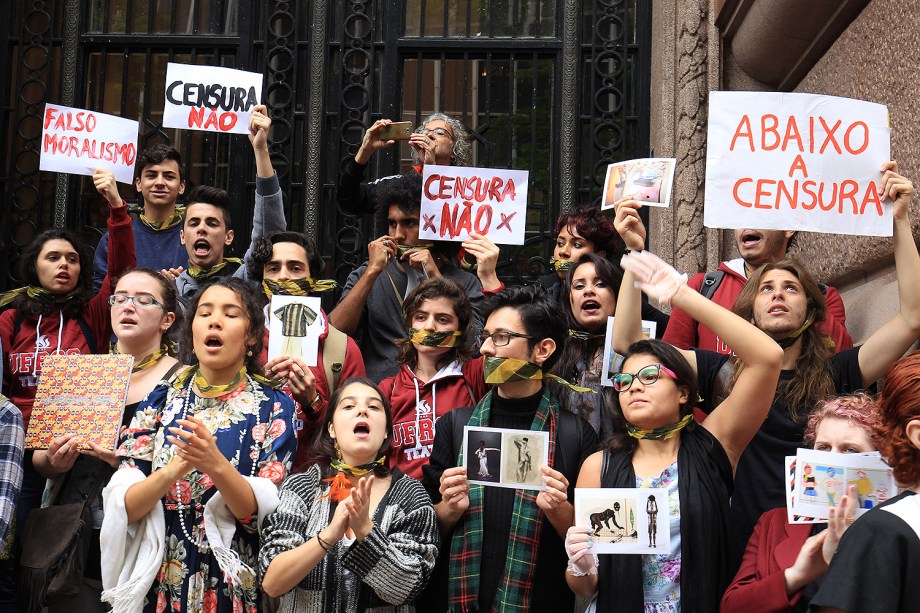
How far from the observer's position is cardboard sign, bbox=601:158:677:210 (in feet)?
17.1

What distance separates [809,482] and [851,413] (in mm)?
385

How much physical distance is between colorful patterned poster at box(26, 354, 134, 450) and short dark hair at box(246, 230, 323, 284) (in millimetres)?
1090

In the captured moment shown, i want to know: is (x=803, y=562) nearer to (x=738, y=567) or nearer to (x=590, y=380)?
(x=738, y=567)

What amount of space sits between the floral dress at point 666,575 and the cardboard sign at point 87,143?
4.04 meters

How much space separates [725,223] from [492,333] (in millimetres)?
1088

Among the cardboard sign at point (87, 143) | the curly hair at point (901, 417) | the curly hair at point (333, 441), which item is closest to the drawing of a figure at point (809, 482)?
the curly hair at point (901, 417)

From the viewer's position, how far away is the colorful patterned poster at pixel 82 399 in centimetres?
496

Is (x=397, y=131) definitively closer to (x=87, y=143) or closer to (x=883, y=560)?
(x=87, y=143)

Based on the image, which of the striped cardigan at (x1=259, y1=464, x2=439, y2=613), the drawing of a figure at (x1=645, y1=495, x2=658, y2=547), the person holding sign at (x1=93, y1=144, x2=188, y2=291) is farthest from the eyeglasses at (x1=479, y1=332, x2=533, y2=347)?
the person holding sign at (x1=93, y1=144, x2=188, y2=291)

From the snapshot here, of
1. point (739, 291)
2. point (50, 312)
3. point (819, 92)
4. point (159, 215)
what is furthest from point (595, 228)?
point (50, 312)

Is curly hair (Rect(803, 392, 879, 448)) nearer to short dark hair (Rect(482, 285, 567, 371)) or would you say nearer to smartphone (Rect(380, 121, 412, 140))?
short dark hair (Rect(482, 285, 567, 371))

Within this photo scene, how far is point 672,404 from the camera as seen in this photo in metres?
4.44

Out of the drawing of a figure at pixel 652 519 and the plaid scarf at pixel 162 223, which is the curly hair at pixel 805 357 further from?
the plaid scarf at pixel 162 223

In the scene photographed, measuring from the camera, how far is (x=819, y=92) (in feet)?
22.3
